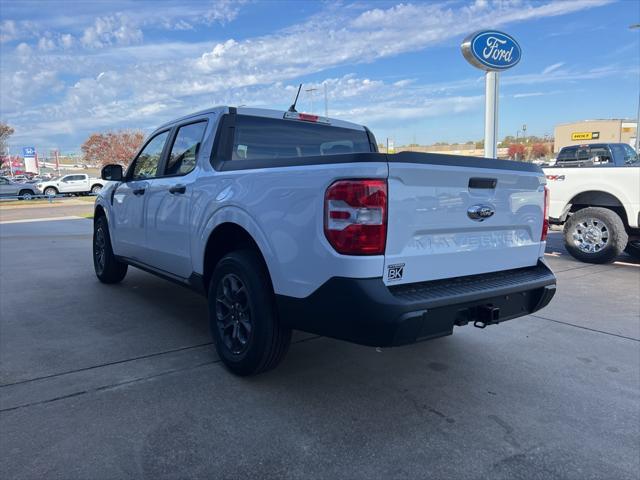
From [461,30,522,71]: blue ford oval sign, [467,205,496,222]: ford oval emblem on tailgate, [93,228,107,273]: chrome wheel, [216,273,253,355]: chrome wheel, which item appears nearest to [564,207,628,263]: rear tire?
[461,30,522,71]: blue ford oval sign

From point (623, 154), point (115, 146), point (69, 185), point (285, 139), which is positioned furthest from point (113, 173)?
point (115, 146)

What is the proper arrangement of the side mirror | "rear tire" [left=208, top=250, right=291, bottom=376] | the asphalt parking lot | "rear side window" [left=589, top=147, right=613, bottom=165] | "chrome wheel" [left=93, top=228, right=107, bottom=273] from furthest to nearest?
"rear side window" [left=589, top=147, right=613, bottom=165] → "chrome wheel" [left=93, top=228, right=107, bottom=273] → the side mirror → "rear tire" [left=208, top=250, right=291, bottom=376] → the asphalt parking lot

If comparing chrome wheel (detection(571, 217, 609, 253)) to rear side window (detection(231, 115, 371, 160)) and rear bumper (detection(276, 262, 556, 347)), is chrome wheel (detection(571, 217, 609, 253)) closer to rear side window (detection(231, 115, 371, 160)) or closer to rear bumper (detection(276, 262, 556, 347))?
rear side window (detection(231, 115, 371, 160))

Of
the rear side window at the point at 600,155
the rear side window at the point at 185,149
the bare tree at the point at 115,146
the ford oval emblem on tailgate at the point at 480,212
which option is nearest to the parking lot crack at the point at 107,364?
the rear side window at the point at 185,149

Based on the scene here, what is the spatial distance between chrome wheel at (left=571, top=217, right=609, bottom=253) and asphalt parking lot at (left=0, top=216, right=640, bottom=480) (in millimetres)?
3016

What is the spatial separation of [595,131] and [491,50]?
223ft

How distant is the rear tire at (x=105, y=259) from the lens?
6.42 m

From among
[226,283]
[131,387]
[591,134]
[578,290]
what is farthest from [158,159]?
[591,134]

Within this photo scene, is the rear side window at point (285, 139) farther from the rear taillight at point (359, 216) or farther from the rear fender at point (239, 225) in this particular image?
the rear taillight at point (359, 216)

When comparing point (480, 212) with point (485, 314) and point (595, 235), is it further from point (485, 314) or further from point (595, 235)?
point (595, 235)

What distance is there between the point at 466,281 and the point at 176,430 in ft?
6.50

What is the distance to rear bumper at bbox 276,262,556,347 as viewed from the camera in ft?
8.94

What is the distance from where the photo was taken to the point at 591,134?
6738 cm

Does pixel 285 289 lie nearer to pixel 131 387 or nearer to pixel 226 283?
pixel 226 283
